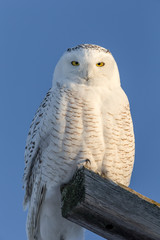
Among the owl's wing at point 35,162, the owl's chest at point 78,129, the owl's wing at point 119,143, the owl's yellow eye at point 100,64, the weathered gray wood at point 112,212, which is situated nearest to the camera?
the weathered gray wood at point 112,212

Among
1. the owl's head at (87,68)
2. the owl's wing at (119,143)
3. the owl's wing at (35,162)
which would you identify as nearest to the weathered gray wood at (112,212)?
the owl's wing at (119,143)

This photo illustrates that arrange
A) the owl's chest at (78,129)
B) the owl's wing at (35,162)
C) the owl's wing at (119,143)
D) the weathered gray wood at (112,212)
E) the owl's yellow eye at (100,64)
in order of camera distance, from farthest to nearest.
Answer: the owl's yellow eye at (100,64) → the owl's wing at (35,162) → the owl's wing at (119,143) → the owl's chest at (78,129) → the weathered gray wood at (112,212)

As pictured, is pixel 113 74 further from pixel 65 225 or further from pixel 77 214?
pixel 77 214

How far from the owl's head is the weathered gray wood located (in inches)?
55.9

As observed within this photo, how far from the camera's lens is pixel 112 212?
1.49 m

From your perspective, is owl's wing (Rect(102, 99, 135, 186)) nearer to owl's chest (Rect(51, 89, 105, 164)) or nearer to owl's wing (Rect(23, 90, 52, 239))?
owl's chest (Rect(51, 89, 105, 164))

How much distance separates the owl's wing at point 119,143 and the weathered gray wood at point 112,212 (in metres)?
1.13

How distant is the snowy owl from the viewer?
265 cm

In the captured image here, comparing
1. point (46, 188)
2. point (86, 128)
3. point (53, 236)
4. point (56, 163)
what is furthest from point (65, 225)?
point (86, 128)

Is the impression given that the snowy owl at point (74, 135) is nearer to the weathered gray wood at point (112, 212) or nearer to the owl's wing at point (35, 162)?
the owl's wing at point (35, 162)

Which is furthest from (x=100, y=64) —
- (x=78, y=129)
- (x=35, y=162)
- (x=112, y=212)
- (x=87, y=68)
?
(x=112, y=212)

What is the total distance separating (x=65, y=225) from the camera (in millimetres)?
2891

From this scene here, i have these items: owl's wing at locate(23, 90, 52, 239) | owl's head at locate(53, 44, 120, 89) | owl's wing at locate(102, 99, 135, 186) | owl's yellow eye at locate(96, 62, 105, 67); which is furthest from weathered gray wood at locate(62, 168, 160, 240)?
owl's yellow eye at locate(96, 62, 105, 67)

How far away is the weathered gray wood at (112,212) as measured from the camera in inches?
58.9
